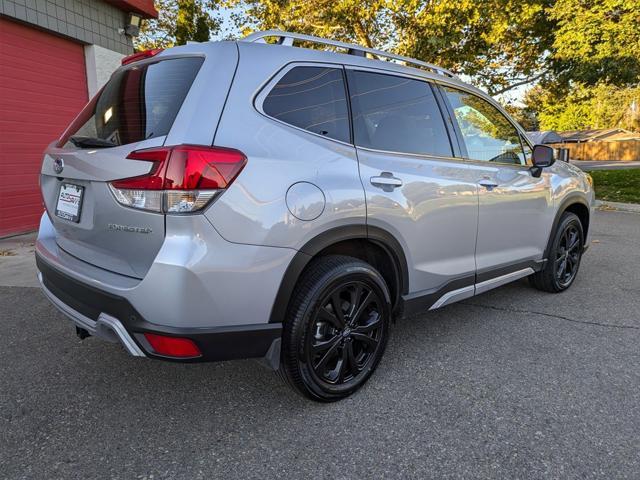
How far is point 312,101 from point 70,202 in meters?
1.32

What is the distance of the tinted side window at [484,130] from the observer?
329 centimetres

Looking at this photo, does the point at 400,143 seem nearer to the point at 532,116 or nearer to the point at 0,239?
the point at 0,239

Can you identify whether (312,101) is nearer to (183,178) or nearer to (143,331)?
(183,178)

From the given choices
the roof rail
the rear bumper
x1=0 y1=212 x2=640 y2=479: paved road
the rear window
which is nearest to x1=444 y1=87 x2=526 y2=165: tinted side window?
the roof rail

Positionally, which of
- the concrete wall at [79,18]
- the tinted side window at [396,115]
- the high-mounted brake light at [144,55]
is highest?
the concrete wall at [79,18]

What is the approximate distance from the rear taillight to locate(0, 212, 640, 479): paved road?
1112 millimetres

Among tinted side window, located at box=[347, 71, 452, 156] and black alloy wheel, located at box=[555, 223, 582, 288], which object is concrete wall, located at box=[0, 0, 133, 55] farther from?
black alloy wheel, located at box=[555, 223, 582, 288]

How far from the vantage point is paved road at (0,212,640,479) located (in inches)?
80.5

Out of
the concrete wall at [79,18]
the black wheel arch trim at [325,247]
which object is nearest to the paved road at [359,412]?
the black wheel arch trim at [325,247]

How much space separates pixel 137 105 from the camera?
2.29 meters

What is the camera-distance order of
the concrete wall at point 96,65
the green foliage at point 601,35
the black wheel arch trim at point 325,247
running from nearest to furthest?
the black wheel arch trim at point 325,247, the concrete wall at point 96,65, the green foliage at point 601,35

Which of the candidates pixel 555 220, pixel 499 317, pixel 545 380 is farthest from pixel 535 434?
pixel 555 220

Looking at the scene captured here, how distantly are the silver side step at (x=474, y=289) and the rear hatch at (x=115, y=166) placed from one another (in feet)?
6.11

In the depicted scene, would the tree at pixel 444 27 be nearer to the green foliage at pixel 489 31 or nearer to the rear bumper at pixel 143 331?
the green foliage at pixel 489 31
